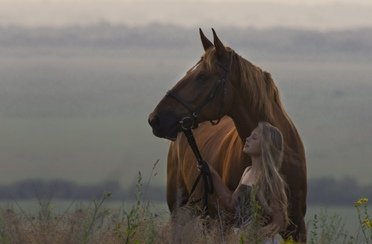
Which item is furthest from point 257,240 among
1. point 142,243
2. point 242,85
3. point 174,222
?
point 242,85

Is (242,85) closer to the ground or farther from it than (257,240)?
farther from it

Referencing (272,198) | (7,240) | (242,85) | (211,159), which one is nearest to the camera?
(7,240)

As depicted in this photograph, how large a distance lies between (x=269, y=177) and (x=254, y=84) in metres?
1.71

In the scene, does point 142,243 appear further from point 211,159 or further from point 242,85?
point 211,159

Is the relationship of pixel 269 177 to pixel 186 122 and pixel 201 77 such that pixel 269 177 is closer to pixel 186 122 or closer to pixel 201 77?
pixel 186 122

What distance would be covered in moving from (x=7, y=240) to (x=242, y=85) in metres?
3.15

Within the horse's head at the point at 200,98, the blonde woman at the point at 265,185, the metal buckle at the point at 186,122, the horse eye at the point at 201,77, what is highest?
the horse eye at the point at 201,77

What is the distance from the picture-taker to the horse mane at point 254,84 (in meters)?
9.25

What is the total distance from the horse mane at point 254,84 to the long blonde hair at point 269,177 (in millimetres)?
1422

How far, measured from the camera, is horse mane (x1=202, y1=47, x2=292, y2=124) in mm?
9250

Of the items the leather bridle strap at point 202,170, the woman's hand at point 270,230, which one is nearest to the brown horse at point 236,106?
the leather bridle strap at point 202,170

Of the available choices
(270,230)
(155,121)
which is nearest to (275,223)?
(270,230)

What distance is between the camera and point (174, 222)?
7980 mm

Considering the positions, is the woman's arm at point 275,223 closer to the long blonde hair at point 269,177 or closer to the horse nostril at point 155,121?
the long blonde hair at point 269,177
